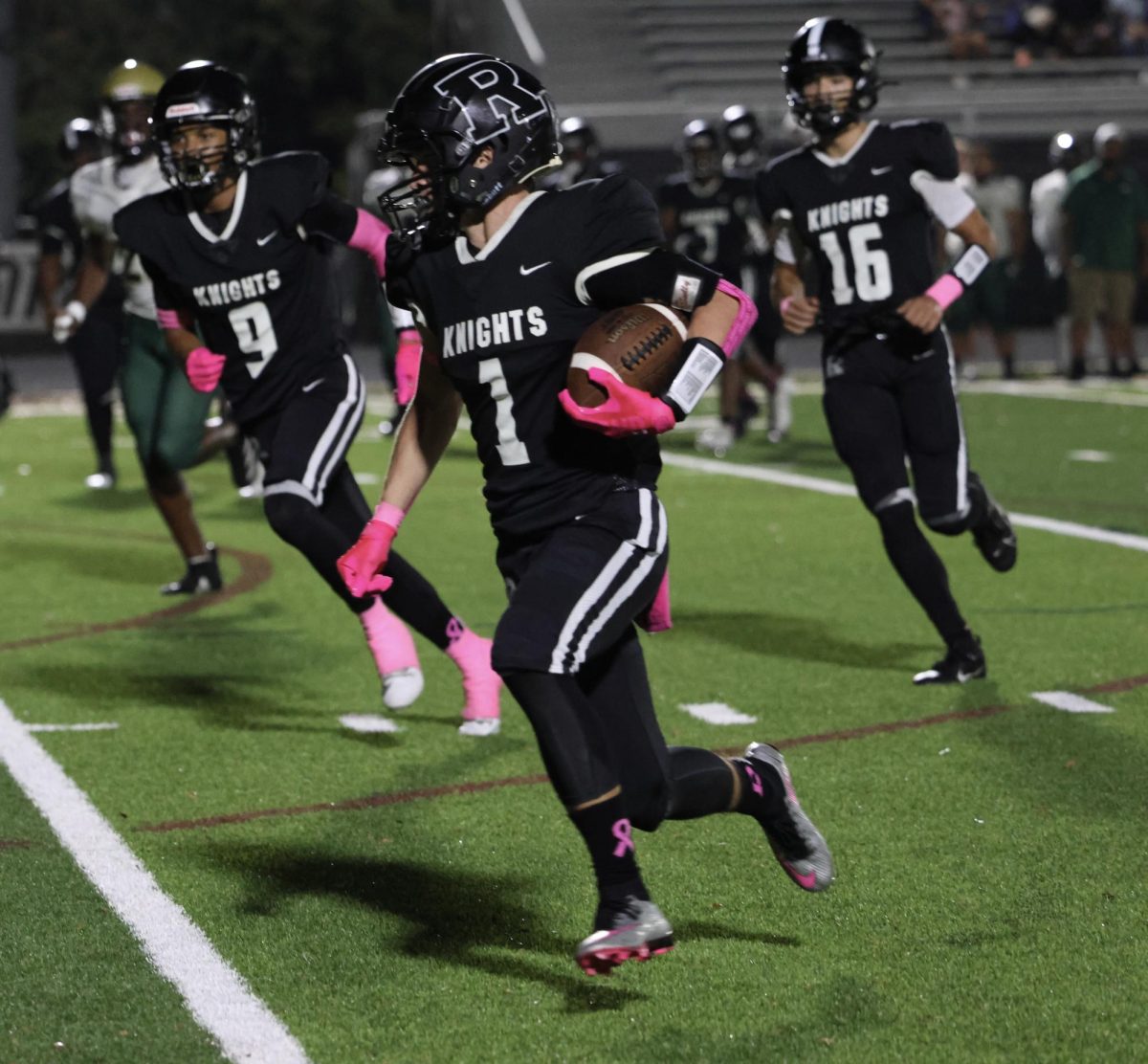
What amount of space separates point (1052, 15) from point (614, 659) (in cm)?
2314

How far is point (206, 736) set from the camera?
5.68 meters

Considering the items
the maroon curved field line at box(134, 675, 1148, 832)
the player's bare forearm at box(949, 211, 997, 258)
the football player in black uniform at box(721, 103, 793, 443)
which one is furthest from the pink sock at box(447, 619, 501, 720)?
the football player in black uniform at box(721, 103, 793, 443)

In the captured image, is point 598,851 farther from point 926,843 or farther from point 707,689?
point 707,689

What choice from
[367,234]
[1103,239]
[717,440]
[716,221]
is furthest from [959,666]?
[1103,239]

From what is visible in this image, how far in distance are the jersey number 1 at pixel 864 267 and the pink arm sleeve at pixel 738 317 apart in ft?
8.70

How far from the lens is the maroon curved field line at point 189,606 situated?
7211 millimetres

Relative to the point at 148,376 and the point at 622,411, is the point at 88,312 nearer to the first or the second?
the point at 148,376

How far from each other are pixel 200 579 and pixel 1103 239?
1112 centimetres

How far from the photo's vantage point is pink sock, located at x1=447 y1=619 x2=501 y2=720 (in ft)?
18.6

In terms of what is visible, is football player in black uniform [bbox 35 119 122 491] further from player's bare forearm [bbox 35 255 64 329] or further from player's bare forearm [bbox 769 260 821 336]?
player's bare forearm [bbox 769 260 821 336]

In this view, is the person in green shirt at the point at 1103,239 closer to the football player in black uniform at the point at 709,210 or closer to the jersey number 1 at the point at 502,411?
the football player in black uniform at the point at 709,210

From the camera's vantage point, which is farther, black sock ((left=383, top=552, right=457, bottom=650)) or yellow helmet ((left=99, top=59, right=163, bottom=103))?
yellow helmet ((left=99, top=59, right=163, bottom=103))

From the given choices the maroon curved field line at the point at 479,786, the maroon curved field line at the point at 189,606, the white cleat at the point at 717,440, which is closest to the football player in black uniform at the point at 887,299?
the maroon curved field line at the point at 479,786

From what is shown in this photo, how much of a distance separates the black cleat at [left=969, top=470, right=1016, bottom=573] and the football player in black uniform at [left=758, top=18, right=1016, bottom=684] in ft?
0.11
